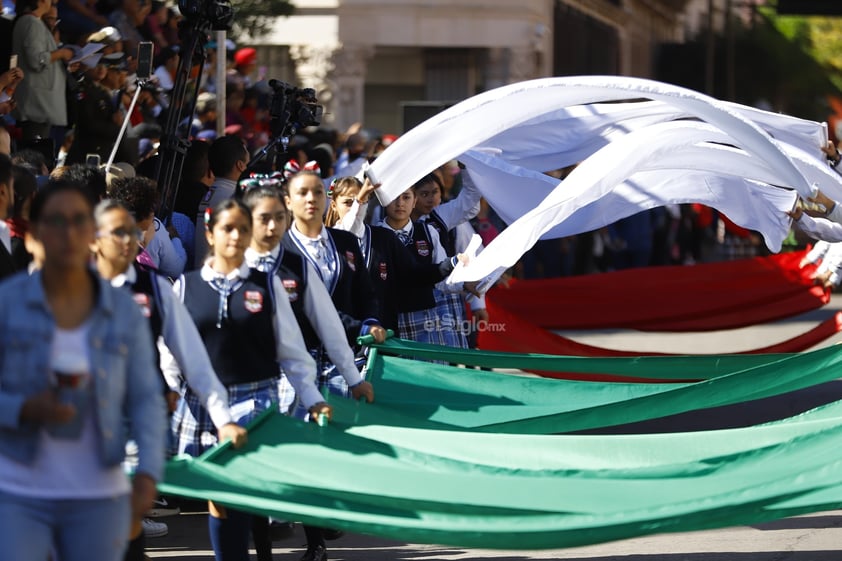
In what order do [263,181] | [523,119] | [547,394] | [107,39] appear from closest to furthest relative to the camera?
[263,181] < [547,394] < [523,119] < [107,39]

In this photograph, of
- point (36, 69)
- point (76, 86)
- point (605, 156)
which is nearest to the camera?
point (605, 156)

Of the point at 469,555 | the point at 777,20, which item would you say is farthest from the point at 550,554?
the point at 777,20

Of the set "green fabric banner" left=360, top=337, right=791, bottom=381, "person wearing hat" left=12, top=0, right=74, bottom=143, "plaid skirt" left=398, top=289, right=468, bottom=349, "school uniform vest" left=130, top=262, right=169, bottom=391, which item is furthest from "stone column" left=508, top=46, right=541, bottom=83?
"school uniform vest" left=130, top=262, right=169, bottom=391

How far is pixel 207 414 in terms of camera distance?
20.2 feet

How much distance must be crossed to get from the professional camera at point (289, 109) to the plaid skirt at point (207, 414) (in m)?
4.29

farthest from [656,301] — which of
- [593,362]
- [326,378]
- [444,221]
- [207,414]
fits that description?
[207,414]

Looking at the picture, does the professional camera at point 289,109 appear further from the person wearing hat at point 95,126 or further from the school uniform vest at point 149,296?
the school uniform vest at point 149,296

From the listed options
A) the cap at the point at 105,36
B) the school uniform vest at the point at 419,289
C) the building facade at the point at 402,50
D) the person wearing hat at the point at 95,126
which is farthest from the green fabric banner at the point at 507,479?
the building facade at the point at 402,50

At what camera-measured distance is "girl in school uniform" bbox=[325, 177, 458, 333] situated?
8.60 meters

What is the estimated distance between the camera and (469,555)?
7688 mm

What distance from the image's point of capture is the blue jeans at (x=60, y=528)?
4254 millimetres

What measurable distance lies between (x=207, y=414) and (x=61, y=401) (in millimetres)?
1886

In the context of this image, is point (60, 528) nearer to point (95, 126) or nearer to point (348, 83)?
point (95, 126)

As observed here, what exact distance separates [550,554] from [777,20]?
61.0 m
